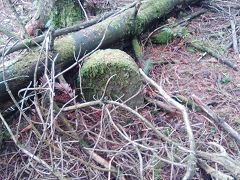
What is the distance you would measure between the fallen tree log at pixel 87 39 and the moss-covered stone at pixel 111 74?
0.25 m

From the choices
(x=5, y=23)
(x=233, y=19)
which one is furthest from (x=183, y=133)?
(x=5, y=23)

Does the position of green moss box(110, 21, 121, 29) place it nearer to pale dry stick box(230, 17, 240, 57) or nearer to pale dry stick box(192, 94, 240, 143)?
pale dry stick box(192, 94, 240, 143)

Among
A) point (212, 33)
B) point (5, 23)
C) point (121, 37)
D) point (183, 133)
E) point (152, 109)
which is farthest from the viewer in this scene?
point (5, 23)

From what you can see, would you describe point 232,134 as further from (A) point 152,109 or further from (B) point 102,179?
(B) point 102,179

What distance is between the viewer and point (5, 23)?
536 cm

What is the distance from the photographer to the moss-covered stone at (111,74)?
123 inches

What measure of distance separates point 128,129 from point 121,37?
1.58 metres

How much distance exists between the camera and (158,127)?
2.92 meters

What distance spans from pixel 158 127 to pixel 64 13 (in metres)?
2.32

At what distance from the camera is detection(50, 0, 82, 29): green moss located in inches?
161

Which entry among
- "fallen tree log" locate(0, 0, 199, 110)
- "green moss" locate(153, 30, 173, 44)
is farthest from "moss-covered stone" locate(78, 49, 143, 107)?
"green moss" locate(153, 30, 173, 44)

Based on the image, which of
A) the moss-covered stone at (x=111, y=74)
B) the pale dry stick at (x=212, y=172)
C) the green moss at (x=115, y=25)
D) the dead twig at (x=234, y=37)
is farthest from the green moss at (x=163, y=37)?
the pale dry stick at (x=212, y=172)

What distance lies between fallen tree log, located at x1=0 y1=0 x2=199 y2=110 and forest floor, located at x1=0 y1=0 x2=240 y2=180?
0.35 m

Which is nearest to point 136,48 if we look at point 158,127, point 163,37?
point 163,37
